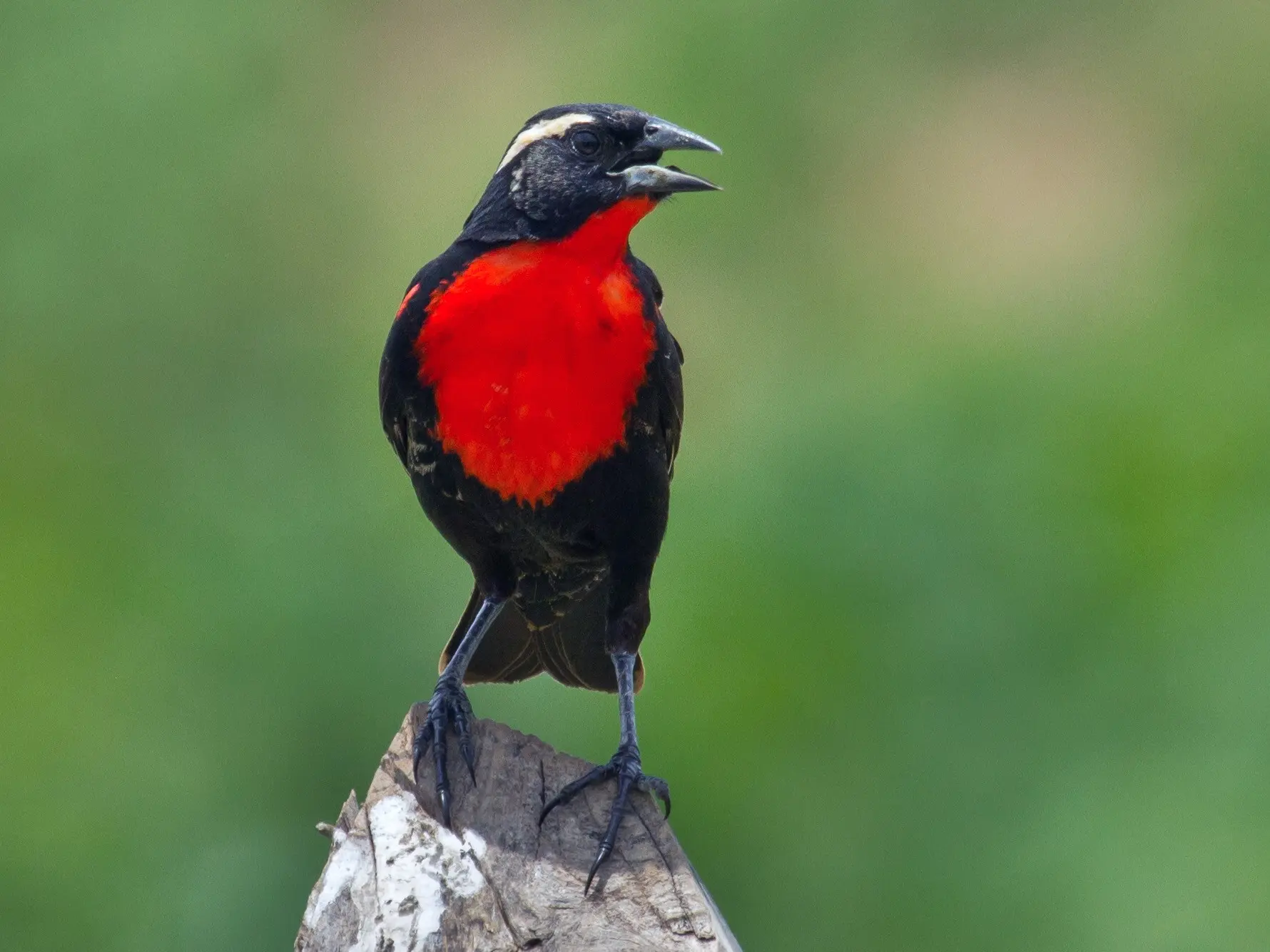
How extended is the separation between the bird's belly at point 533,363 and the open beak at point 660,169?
258mm

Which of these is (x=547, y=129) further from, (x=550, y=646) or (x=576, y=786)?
A: (x=576, y=786)

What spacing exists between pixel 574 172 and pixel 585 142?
0.14m

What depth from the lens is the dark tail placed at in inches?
275

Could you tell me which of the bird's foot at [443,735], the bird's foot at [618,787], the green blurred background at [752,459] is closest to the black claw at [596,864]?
the bird's foot at [618,787]

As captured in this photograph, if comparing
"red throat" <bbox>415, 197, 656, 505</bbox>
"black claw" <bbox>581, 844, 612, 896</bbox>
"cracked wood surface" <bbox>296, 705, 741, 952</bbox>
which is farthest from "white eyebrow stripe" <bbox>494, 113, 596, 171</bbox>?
"black claw" <bbox>581, 844, 612, 896</bbox>

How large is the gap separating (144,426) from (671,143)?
5.91m

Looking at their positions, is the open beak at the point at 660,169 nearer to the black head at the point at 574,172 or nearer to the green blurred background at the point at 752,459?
the black head at the point at 574,172

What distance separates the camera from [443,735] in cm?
583

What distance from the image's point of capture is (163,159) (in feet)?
39.9

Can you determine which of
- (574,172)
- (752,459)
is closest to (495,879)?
(574,172)

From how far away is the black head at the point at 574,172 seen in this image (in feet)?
20.0

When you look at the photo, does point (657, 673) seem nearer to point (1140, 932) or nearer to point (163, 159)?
point (1140, 932)

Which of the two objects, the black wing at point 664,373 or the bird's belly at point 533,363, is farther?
the black wing at point 664,373

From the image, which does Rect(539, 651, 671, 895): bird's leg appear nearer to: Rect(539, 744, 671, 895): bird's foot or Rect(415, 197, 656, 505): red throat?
Rect(539, 744, 671, 895): bird's foot
